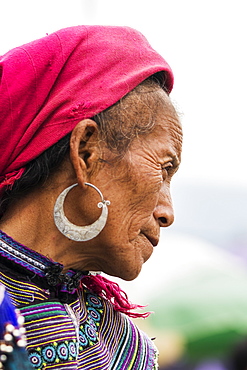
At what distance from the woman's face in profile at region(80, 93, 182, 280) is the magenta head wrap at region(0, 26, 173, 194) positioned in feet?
0.66

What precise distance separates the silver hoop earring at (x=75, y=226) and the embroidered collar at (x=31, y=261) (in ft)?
0.38

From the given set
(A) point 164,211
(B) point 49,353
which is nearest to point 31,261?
(B) point 49,353

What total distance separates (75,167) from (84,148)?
8cm

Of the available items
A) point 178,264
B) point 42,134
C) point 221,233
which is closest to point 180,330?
point 178,264

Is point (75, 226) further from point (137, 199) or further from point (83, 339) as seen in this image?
point (83, 339)

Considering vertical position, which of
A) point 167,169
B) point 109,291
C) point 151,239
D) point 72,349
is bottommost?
point 109,291

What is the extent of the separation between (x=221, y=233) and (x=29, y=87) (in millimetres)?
5350

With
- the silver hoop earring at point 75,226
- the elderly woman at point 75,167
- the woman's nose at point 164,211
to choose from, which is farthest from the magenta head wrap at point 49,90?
the woman's nose at point 164,211

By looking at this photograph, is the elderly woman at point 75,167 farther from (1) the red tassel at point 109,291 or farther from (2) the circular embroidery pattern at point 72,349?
(1) the red tassel at point 109,291

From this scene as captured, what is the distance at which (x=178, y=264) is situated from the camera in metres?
5.82

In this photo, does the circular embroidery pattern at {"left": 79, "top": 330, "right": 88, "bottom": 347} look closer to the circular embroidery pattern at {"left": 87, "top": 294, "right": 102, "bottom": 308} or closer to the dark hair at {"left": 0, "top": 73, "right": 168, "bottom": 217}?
the circular embroidery pattern at {"left": 87, "top": 294, "right": 102, "bottom": 308}

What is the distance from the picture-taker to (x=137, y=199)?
197cm

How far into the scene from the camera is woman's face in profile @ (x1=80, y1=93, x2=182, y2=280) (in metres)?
1.94

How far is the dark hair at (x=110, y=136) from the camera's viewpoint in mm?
1916
